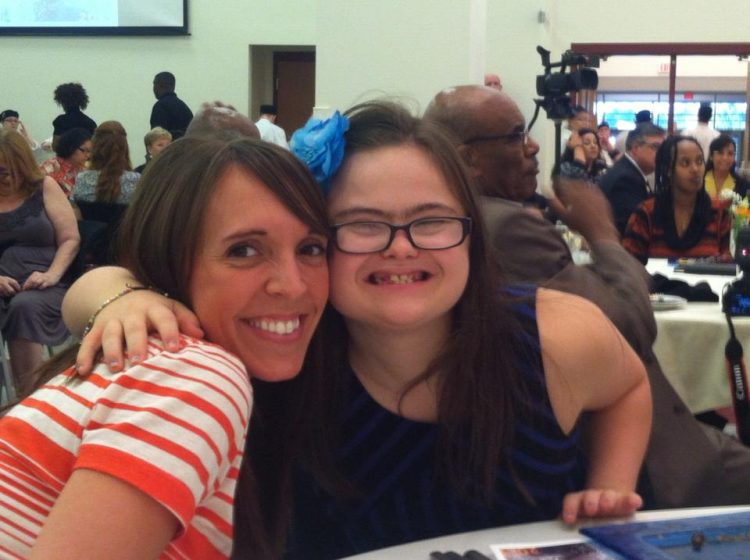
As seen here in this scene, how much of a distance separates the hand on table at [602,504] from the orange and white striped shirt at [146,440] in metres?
0.53

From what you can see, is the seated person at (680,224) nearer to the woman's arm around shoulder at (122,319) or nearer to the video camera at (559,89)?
the video camera at (559,89)

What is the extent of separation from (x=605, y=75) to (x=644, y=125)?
676 cm

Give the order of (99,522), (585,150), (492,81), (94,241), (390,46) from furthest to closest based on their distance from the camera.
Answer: (585,150) → (492,81) → (390,46) → (94,241) → (99,522)

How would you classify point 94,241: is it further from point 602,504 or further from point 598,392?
point 602,504

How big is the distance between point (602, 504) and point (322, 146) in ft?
2.14

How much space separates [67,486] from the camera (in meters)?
0.92

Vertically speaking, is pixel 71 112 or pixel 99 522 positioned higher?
pixel 71 112

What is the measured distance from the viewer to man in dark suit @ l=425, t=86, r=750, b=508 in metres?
1.90

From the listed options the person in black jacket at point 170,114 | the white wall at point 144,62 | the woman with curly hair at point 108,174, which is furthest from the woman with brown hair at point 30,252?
the white wall at point 144,62

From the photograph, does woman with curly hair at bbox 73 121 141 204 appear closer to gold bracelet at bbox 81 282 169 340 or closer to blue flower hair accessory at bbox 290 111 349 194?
blue flower hair accessory at bbox 290 111 349 194

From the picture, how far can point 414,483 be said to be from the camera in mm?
1490

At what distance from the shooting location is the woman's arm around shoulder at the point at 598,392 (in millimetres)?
1491

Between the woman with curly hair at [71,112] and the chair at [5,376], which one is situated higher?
the woman with curly hair at [71,112]

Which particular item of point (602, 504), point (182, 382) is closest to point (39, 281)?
point (602, 504)
